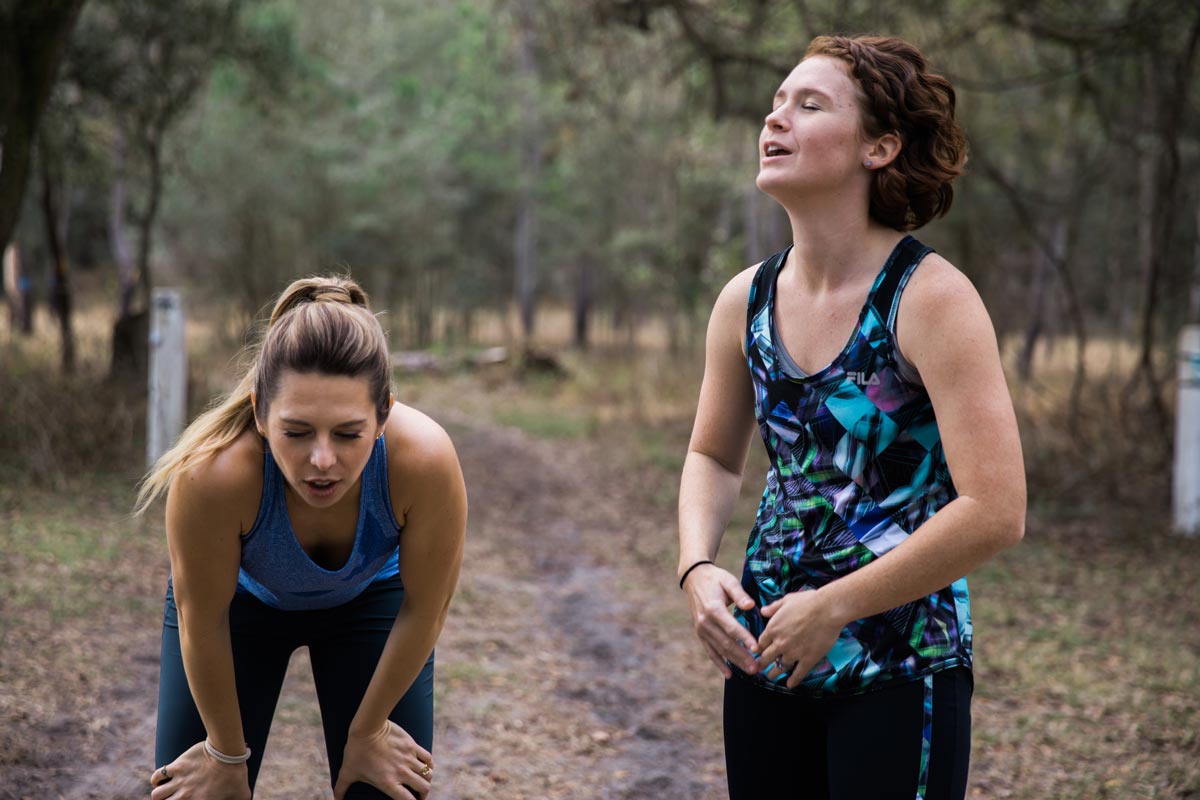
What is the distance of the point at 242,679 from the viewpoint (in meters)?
2.56

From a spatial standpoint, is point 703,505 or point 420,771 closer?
point 703,505

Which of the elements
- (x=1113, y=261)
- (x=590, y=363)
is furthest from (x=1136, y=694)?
(x=590, y=363)

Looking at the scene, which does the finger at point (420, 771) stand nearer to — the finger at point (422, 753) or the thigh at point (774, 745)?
the finger at point (422, 753)

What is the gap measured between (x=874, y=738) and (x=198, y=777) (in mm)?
1422

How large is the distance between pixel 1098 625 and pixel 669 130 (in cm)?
1667

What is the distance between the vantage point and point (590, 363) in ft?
66.7

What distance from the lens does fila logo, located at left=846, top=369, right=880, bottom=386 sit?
183 cm

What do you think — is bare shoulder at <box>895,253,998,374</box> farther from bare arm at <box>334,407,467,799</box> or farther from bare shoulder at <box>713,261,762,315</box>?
bare arm at <box>334,407,467,799</box>

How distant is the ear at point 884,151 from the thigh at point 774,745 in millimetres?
910

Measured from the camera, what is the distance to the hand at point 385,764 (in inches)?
94.5

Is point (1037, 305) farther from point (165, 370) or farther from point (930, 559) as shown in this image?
point (930, 559)

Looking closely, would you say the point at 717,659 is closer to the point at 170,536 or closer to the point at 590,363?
the point at 170,536

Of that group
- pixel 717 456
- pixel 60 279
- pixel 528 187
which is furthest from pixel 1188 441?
pixel 528 187

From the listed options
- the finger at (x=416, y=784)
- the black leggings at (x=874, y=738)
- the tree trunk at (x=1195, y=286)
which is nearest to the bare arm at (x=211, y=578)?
the finger at (x=416, y=784)
